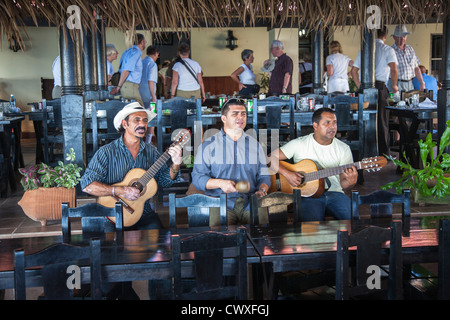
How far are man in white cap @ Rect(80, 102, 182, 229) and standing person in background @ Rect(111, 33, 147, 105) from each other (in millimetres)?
3633

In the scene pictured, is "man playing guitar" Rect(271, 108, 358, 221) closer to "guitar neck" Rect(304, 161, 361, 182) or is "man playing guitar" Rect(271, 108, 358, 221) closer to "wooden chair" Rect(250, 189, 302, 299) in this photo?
"guitar neck" Rect(304, 161, 361, 182)

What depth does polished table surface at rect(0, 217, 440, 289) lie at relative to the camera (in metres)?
2.53

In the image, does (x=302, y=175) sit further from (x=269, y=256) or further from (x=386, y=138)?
(x=386, y=138)

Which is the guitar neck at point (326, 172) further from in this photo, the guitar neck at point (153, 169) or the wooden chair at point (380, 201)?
the guitar neck at point (153, 169)

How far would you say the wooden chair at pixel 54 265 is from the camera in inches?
88.7

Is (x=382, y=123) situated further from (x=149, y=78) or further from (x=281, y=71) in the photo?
(x=149, y=78)

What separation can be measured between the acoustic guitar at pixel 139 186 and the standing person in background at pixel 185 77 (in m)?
4.67

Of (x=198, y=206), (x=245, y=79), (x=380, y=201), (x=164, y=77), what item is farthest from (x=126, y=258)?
(x=164, y=77)

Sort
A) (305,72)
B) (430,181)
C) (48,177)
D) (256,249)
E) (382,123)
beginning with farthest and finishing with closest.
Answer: (305,72), (382,123), (430,181), (48,177), (256,249)

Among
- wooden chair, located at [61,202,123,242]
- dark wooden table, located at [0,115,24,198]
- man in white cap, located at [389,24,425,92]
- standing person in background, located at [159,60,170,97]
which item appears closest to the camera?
wooden chair, located at [61,202,123,242]

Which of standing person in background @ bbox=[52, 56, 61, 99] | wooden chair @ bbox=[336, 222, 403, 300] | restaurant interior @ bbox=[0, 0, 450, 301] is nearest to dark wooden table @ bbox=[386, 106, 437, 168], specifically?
restaurant interior @ bbox=[0, 0, 450, 301]

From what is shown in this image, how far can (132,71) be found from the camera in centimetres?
792

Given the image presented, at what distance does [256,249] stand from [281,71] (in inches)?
267

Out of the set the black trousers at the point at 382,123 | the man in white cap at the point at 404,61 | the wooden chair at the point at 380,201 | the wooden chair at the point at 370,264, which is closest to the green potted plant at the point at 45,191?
the wooden chair at the point at 380,201
